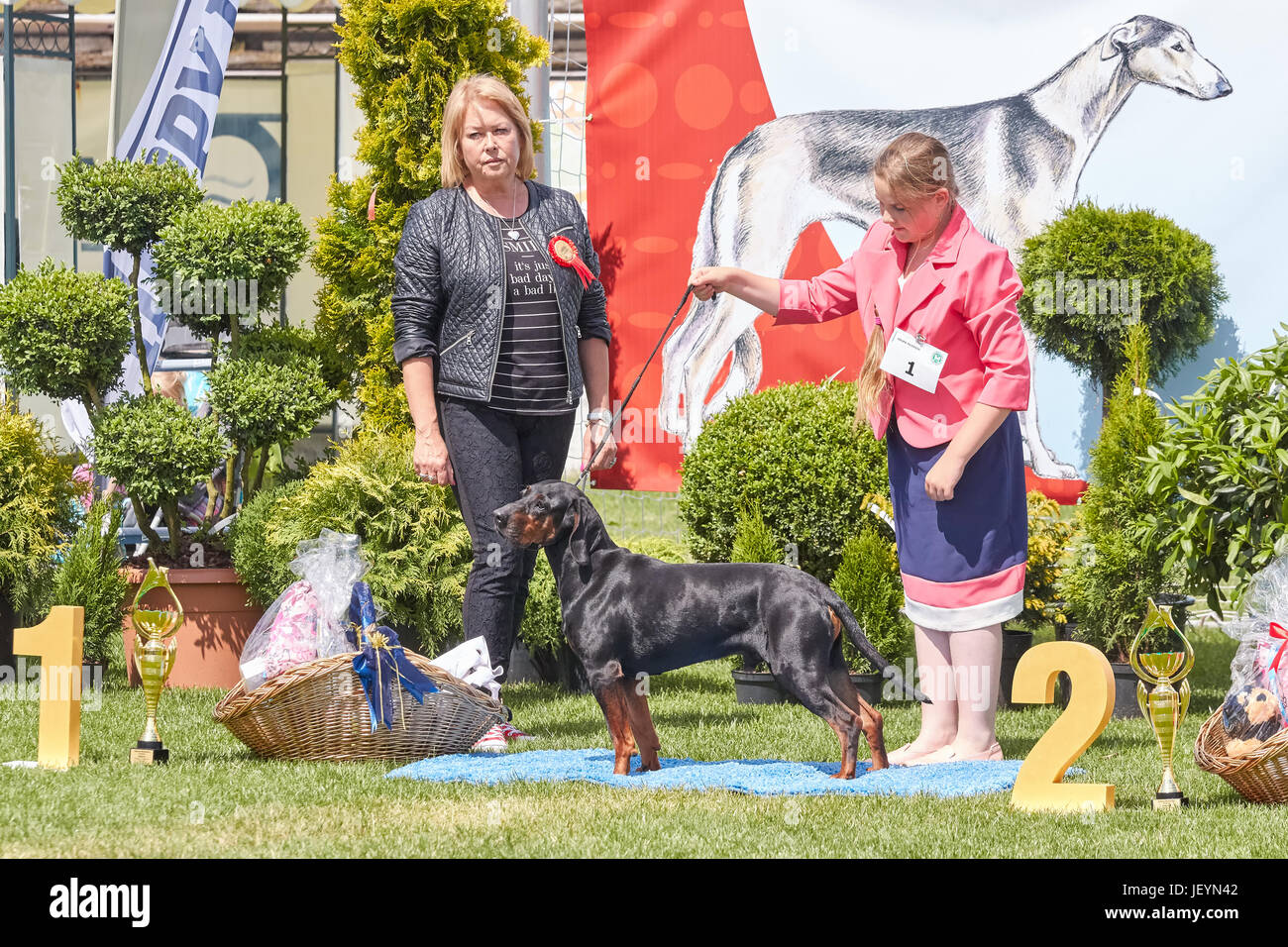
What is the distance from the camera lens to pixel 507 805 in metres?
3.62

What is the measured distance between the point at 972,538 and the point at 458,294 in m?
1.78

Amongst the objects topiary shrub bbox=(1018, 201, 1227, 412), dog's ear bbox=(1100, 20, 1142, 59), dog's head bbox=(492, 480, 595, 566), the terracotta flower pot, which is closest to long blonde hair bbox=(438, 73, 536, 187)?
dog's head bbox=(492, 480, 595, 566)

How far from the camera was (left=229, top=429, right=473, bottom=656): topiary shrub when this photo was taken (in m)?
5.77

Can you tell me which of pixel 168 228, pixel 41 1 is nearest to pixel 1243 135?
pixel 168 228

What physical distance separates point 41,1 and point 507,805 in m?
8.91

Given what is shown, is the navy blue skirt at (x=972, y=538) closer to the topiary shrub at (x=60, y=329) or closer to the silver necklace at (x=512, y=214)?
the silver necklace at (x=512, y=214)

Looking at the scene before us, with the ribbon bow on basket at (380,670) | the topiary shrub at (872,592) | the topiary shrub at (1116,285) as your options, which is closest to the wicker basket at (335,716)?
the ribbon bow on basket at (380,670)

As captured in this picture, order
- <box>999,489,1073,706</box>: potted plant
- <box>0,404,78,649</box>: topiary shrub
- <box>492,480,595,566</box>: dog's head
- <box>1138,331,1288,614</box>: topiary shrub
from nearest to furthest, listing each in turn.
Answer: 1. <box>492,480,595,566</box>: dog's head
2. <box>1138,331,1288,614</box>: topiary shrub
3. <box>0,404,78,649</box>: topiary shrub
4. <box>999,489,1073,706</box>: potted plant

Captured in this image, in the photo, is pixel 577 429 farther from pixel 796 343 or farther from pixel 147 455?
pixel 147 455

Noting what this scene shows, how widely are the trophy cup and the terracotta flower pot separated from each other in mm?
1909

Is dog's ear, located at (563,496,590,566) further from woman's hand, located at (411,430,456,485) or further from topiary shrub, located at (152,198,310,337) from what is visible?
topiary shrub, located at (152,198,310,337)

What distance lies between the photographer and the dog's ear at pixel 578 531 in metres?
4.10

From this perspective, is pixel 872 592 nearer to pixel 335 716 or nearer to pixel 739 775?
pixel 739 775

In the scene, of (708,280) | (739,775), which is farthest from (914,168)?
(739,775)
